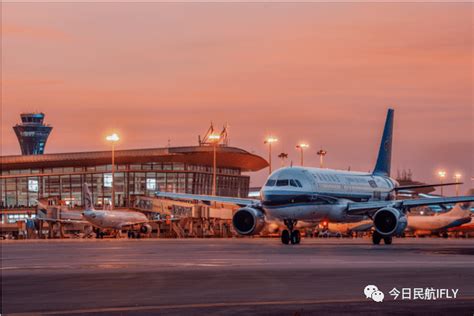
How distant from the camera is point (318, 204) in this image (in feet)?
165

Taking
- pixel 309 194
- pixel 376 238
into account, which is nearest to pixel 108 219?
pixel 309 194

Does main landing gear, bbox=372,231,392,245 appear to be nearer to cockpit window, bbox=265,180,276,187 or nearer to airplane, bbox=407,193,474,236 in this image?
cockpit window, bbox=265,180,276,187

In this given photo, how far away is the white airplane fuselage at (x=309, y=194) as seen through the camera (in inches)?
1937

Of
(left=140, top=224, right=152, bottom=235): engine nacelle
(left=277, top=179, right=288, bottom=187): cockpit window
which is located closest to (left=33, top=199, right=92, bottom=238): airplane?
(left=140, top=224, right=152, bottom=235): engine nacelle

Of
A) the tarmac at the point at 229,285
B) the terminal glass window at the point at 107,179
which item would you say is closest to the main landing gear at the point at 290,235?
the tarmac at the point at 229,285

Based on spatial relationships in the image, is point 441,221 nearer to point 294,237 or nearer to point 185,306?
point 294,237

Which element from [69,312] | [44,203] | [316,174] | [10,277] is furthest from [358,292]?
[44,203]

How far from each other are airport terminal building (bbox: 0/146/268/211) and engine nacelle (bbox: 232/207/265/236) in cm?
11827

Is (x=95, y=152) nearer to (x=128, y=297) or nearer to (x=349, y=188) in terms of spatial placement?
(x=349, y=188)

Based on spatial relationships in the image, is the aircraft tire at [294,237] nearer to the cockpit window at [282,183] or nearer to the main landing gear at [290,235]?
the main landing gear at [290,235]

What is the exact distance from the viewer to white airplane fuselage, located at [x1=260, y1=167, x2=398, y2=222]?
49.2m

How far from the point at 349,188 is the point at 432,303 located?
38.1 metres

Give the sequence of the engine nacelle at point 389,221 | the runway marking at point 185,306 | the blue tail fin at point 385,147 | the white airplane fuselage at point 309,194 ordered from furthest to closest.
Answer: the blue tail fin at point 385,147
the white airplane fuselage at point 309,194
the engine nacelle at point 389,221
the runway marking at point 185,306

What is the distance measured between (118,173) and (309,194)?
5211 inches
